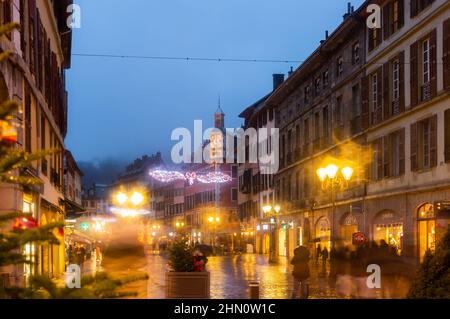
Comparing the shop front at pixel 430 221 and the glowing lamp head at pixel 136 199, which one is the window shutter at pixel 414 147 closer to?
the shop front at pixel 430 221

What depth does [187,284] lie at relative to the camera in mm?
15391

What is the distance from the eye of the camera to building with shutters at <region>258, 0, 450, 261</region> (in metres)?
26.2

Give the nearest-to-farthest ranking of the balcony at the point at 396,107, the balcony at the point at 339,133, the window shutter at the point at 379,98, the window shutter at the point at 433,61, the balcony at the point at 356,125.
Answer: the window shutter at the point at 433,61 → the balcony at the point at 396,107 → the window shutter at the point at 379,98 → the balcony at the point at 356,125 → the balcony at the point at 339,133

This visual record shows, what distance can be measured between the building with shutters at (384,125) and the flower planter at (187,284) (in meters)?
7.64

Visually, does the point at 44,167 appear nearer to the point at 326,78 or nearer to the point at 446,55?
the point at 446,55

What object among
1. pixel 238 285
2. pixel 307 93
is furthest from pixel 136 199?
pixel 307 93

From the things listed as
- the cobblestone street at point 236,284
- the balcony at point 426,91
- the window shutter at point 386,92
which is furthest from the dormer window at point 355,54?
the cobblestone street at point 236,284

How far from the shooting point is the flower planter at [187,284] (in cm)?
1534

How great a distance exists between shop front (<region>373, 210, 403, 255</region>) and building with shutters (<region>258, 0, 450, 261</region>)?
5 centimetres

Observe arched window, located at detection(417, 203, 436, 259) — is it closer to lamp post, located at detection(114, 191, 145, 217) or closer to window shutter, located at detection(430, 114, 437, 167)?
window shutter, located at detection(430, 114, 437, 167)

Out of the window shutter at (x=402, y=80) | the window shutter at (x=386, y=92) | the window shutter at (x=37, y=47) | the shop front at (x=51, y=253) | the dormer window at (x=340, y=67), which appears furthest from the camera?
the dormer window at (x=340, y=67)

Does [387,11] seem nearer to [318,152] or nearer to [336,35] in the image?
[336,35]

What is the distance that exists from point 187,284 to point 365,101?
21.4 m
